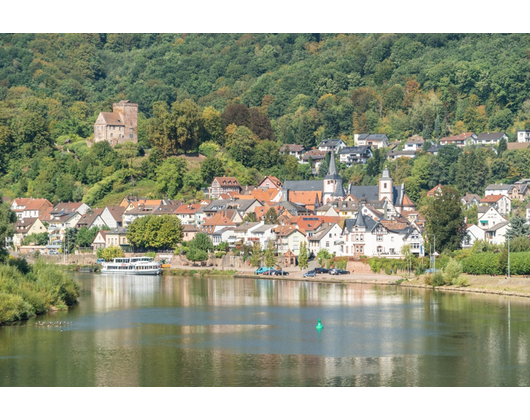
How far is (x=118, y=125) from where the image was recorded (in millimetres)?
86625

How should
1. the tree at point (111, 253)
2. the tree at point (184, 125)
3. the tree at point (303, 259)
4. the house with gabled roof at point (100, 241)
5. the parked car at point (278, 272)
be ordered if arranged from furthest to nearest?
A: the tree at point (184, 125) < the house with gabled roof at point (100, 241) < the tree at point (111, 253) < the tree at point (303, 259) < the parked car at point (278, 272)

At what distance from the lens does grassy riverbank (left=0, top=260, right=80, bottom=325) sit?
3544cm

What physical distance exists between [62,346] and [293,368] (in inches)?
304

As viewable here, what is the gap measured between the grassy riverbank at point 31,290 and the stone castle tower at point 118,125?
141ft

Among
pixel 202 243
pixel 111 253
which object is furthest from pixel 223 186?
pixel 202 243

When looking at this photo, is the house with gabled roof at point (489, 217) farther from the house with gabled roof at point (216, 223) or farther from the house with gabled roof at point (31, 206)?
the house with gabled roof at point (31, 206)

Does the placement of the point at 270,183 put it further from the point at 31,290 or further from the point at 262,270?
the point at 31,290

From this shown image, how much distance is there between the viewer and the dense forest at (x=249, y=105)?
81.4 m

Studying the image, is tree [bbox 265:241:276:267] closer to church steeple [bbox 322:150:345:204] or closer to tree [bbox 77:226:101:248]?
church steeple [bbox 322:150:345:204]

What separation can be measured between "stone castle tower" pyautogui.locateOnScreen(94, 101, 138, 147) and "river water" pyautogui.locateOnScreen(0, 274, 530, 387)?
39.8 m

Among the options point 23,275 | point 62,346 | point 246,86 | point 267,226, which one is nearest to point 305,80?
point 246,86

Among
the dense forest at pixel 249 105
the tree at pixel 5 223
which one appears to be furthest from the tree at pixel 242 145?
the tree at pixel 5 223

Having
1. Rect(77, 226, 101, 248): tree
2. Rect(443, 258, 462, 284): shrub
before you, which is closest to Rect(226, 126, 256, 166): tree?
Rect(77, 226, 101, 248): tree

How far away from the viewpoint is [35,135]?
85.6 metres
